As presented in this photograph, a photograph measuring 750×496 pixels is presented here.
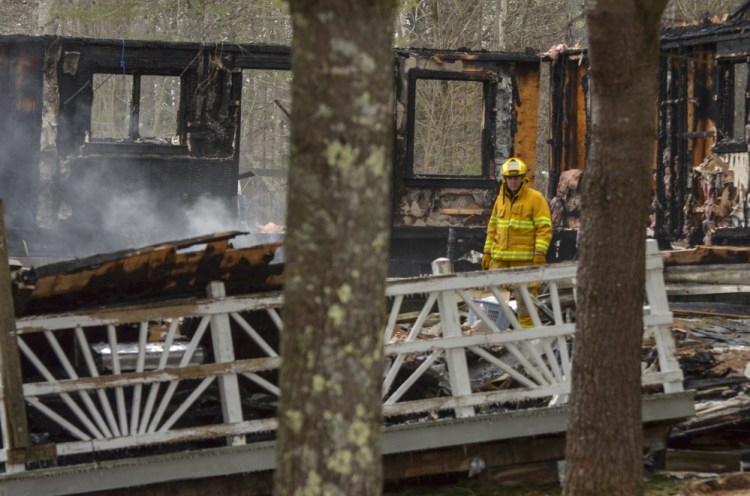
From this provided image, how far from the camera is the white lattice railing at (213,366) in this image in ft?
23.5

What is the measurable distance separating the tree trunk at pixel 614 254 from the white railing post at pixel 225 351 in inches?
85.7

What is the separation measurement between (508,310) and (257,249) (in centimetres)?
176

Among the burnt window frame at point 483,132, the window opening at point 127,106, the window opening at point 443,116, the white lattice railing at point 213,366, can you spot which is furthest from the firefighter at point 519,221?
the window opening at point 127,106

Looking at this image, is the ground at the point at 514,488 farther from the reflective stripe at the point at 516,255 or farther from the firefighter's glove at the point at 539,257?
the reflective stripe at the point at 516,255

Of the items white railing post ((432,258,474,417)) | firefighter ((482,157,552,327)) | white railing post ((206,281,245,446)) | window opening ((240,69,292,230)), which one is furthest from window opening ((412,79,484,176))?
white railing post ((206,281,245,446))

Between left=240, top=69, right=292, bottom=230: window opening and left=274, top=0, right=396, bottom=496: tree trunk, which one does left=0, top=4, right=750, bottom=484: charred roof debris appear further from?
left=240, top=69, right=292, bottom=230: window opening

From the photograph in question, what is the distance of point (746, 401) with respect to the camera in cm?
875

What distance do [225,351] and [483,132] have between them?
9.89 m

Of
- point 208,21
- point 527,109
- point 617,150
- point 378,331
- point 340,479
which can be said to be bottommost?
point 340,479

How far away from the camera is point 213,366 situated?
7.31 m

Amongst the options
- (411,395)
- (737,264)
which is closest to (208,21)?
(737,264)

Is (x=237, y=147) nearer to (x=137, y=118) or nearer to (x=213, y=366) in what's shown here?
(x=137, y=118)

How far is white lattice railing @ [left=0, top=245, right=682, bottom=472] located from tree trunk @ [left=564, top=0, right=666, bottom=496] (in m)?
1.34

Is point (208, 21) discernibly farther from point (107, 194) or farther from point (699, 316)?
point (699, 316)
